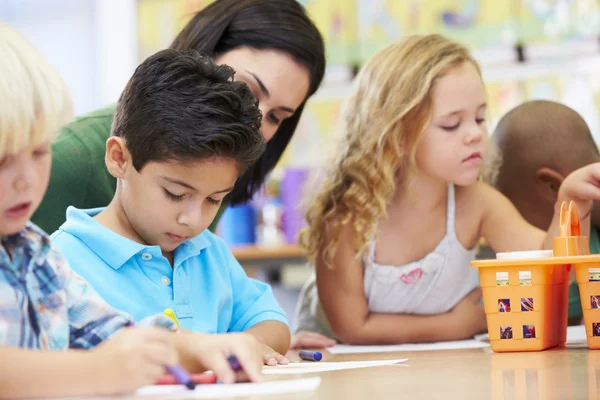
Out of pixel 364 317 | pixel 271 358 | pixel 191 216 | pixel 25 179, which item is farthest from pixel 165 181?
pixel 364 317

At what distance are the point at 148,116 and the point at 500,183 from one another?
1.05 m

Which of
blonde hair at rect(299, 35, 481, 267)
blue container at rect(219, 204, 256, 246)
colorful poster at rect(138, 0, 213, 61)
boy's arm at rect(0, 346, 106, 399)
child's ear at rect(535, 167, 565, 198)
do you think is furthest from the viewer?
colorful poster at rect(138, 0, 213, 61)

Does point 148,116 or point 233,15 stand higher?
point 233,15

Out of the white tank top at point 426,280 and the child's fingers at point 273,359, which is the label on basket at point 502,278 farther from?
the white tank top at point 426,280

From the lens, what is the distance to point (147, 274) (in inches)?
47.2

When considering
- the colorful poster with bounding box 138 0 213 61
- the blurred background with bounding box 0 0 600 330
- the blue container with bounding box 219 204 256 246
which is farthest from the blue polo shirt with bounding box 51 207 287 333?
the colorful poster with bounding box 138 0 213 61

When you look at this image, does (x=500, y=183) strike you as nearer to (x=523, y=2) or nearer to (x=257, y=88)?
(x=257, y=88)

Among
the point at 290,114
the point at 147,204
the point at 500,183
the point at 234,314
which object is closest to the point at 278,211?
the point at 500,183

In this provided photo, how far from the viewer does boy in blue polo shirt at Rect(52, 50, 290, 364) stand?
116cm

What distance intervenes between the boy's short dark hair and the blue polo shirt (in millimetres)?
123

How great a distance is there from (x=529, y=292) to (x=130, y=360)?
0.71 m

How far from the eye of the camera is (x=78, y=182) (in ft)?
5.11

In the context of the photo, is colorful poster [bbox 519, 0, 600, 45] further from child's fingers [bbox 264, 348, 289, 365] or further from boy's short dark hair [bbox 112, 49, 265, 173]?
child's fingers [bbox 264, 348, 289, 365]

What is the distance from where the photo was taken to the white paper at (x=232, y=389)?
30.6 inches
